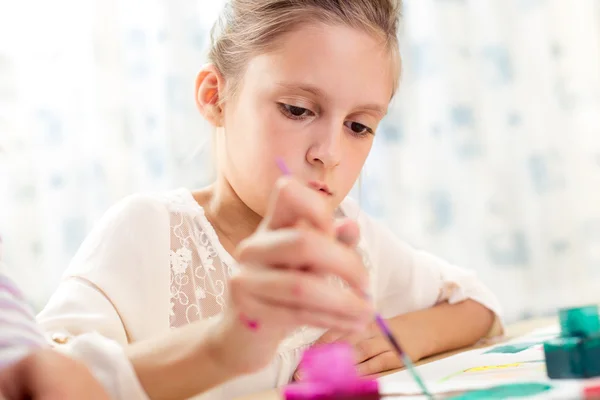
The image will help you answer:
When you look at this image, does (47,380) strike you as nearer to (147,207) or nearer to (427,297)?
(147,207)

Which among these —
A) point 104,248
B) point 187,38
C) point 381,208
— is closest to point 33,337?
point 104,248

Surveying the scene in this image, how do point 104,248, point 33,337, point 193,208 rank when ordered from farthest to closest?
1. point 193,208
2. point 104,248
3. point 33,337

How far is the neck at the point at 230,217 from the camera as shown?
1136mm

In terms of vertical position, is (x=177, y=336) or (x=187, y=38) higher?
(x=187, y=38)

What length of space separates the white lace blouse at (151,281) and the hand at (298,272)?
1.24 feet

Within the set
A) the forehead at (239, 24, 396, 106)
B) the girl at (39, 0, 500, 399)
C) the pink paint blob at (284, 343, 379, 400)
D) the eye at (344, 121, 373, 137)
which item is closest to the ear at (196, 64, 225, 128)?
the girl at (39, 0, 500, 399)

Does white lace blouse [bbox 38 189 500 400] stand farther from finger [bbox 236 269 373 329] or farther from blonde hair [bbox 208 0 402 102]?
finger [bbox 236 269 373 329]

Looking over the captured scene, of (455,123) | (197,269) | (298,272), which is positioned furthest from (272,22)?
(455,123)

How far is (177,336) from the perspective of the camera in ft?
2.42

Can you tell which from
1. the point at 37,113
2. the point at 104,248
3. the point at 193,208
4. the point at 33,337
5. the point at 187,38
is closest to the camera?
the point at 33,337

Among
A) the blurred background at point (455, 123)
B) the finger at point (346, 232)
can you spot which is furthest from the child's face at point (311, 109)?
the blurred background at point (455, 123)

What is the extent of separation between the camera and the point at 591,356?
1.83 feet

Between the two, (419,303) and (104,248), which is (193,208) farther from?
(419,303)

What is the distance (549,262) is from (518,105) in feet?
1.53
